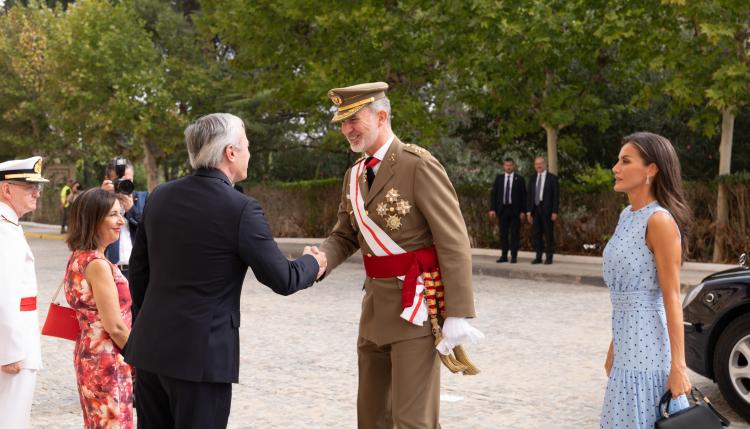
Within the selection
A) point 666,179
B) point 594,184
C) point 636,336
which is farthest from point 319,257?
point 594,184

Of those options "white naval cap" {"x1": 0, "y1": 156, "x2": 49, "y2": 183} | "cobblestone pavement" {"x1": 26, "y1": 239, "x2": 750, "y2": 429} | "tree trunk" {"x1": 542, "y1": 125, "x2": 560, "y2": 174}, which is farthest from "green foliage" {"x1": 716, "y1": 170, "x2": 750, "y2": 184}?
"white naval cap" {"x1": 0, "y1": 156, "x2": 49, "y2": 183}

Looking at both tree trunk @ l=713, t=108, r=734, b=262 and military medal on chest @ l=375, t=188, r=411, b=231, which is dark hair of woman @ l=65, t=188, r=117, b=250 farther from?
tree trunk @ l=713, t=108, r=734, b=262

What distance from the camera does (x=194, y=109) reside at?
30.0m

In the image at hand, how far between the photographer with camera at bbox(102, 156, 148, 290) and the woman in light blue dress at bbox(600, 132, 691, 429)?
4133 millimetres

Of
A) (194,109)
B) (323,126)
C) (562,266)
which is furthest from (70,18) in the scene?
(562,266)

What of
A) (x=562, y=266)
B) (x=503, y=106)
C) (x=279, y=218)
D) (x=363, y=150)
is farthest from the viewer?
(x=279, y=218)

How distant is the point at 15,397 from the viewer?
4.13 meters

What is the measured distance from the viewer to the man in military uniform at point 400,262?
13.1 ft

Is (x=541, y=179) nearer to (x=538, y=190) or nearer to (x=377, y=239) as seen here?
(x=538, y=190)

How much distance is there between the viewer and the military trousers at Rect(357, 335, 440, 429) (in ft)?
13.1

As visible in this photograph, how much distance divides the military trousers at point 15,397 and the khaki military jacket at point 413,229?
1.52 m

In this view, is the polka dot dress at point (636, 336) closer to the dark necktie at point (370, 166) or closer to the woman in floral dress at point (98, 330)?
the dark necktie at point (370, 166)

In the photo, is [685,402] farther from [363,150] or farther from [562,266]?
[562,266]

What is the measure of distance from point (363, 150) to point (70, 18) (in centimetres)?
2965
